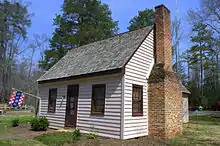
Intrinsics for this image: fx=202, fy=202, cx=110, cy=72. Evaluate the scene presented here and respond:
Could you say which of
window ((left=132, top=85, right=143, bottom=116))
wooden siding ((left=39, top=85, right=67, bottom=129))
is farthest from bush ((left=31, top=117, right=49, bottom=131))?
window ((left=132, top=85, right=143, bottom=116))

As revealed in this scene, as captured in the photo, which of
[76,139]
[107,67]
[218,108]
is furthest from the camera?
[218,108]

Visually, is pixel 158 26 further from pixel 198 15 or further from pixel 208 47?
pixel 208 47

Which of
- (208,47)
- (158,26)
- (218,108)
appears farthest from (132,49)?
(218,108)

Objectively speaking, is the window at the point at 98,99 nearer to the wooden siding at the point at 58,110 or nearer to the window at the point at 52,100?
the wooden siding at the point at 58,110

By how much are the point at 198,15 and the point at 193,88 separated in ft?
78.9

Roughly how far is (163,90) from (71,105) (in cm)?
534

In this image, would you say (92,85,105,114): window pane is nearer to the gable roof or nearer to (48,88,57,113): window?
the gable roof

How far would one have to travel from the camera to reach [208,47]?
2631cm

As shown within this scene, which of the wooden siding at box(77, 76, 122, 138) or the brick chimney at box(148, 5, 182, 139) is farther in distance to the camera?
the brick chimney at box(148, 5, 182, 139)

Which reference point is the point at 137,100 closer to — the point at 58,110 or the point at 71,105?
the point at 71,105

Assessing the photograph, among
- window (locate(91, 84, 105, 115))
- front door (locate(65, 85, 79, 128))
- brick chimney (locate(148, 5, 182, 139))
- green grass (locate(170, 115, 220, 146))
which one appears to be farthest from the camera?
front door (locate(65, 85, 79, 128))

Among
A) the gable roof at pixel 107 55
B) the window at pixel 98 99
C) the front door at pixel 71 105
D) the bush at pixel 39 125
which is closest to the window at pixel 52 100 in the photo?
the gable roof at pixel 107 55

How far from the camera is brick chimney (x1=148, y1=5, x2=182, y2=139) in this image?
32.2ft

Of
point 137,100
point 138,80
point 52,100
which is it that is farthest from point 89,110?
point 52,100
